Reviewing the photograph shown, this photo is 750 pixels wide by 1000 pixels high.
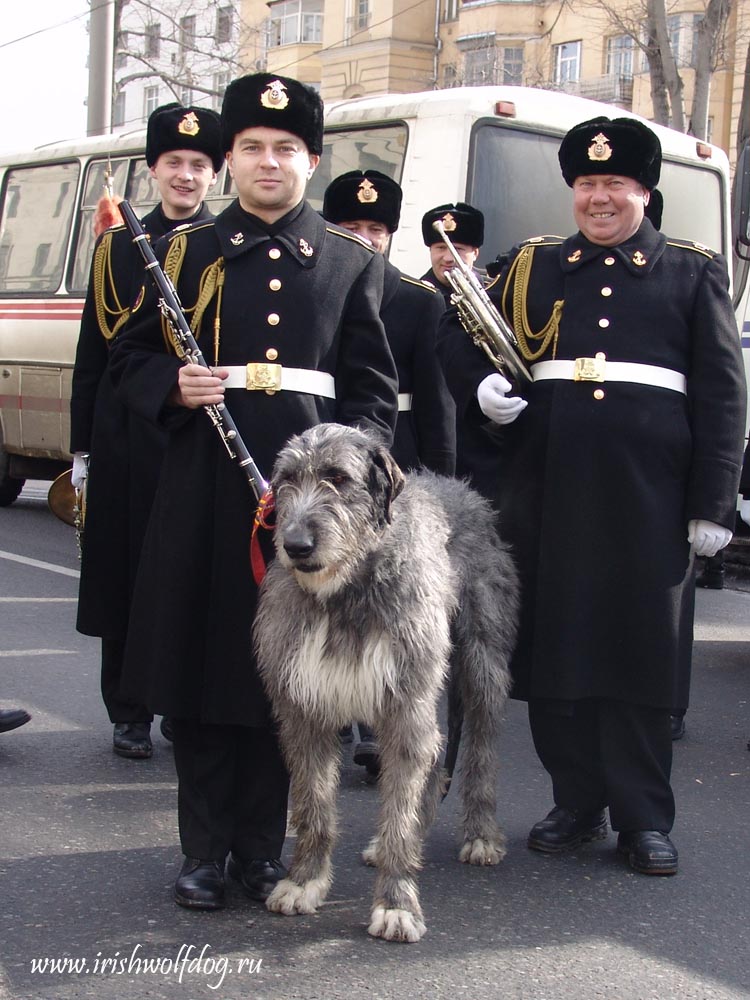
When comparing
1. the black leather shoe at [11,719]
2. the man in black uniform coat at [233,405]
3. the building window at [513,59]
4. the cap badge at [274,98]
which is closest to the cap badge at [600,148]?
the man in black uniform coat at [233,405]

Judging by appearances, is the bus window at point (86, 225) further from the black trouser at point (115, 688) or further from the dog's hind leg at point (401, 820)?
the dog's hind leg at point (401, 820)

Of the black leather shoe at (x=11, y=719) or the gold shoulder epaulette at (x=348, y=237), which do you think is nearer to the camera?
the gold shoulder epaulette at (x=348, y=237)

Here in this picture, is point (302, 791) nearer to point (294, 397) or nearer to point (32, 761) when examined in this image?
point (294, 397)

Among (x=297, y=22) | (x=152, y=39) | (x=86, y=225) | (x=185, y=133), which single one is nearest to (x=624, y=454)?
(x=185, y=133)

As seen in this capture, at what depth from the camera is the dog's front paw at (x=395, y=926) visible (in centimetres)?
402

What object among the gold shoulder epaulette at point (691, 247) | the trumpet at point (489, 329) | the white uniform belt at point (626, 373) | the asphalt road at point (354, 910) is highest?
the gold shoulder epaulette at point (691, 247)

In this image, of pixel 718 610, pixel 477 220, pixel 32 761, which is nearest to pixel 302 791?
pixel 32 761

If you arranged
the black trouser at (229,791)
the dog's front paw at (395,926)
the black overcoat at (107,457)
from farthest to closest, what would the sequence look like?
1. the black overcoat at (107,457)
2. the black trouser at (229,791)
3. the dog's front paw at (395,926)

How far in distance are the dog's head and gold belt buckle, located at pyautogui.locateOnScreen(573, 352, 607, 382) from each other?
1015 mm

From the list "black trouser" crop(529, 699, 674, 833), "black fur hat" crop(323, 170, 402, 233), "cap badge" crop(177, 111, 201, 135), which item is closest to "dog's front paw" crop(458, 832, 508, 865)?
"black trouser" crop(529, 699, 674, 833)

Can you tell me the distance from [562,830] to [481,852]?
13.7 inches

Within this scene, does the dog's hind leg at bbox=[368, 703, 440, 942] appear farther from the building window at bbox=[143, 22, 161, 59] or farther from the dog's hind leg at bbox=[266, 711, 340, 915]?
the building window at bbox=[143, 22, 161, 59]

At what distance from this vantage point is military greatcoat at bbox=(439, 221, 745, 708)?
185 inches

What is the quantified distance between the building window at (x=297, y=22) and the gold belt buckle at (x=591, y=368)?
4734 centimetres
